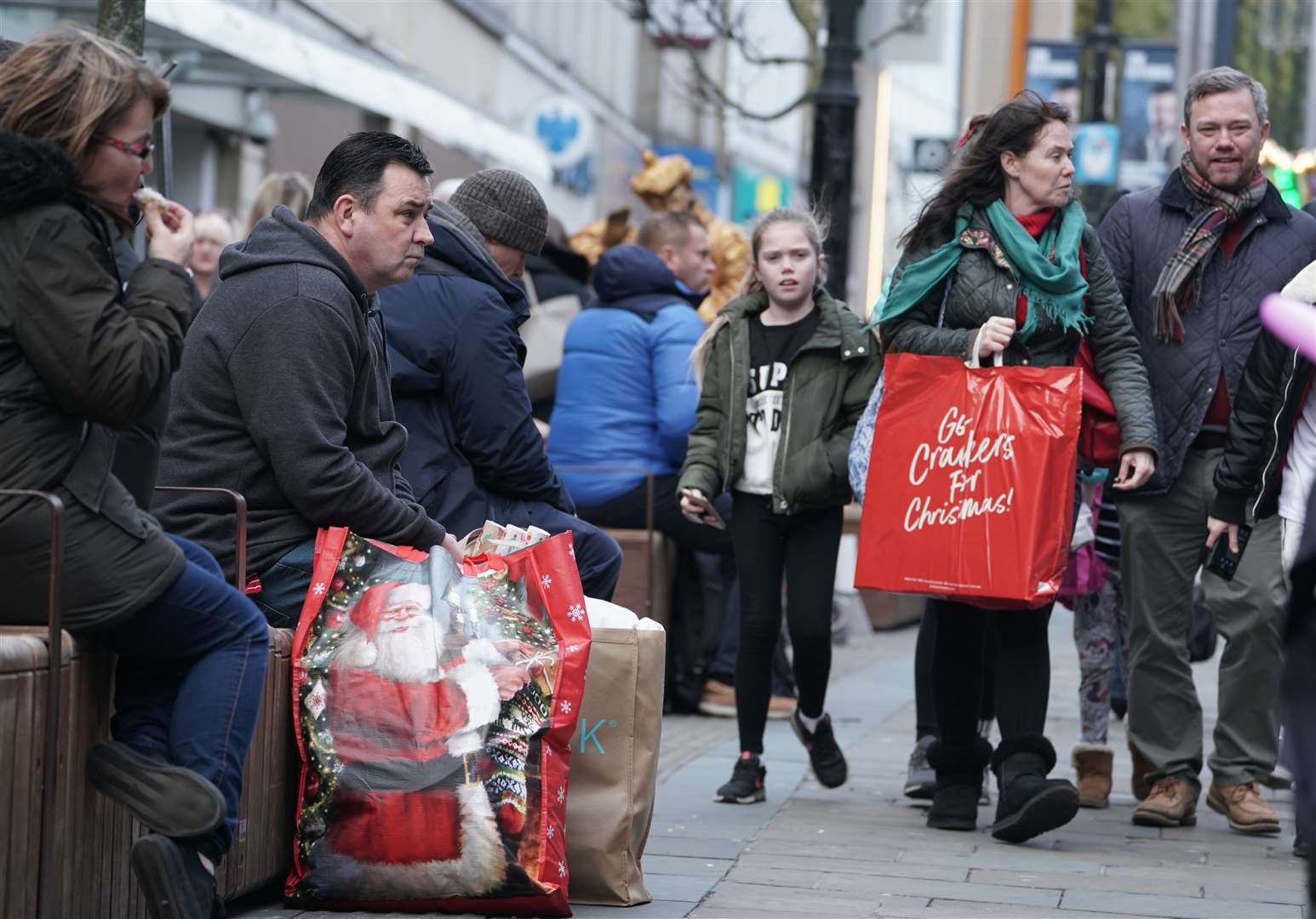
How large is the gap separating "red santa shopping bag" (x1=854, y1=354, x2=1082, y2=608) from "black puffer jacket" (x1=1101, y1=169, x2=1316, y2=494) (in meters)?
0.55

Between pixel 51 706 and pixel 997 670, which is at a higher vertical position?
pixel 51 706

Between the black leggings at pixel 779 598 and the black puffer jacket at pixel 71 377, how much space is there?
303cm

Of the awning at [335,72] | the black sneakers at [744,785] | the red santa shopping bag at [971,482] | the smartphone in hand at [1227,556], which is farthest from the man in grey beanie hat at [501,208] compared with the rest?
the awning at [335,72]

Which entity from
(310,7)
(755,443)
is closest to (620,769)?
→ (755,443)

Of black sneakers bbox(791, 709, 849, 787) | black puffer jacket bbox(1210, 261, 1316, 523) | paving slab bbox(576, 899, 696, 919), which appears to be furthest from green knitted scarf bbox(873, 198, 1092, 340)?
paving slab bbox(576, 899, 696, 919)

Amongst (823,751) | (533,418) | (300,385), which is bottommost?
(823,751)

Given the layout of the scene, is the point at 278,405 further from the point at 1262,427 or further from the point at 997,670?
the point at 1262,427

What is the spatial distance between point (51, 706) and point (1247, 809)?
3.84 m

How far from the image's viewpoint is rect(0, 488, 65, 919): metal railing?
12.8ft

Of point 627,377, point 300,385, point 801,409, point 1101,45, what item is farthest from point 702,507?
point 1101,45

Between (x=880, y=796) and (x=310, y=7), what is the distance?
15364mm

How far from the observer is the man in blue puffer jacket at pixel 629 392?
8820 millimetres

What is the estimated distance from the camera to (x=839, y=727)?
8.95m

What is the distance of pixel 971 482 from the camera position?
20.2 ft
